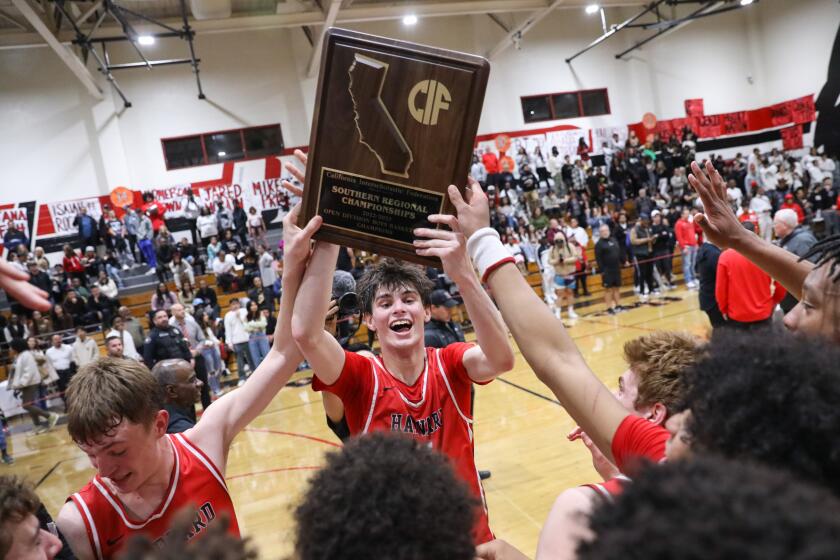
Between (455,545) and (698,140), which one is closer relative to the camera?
(455,545)

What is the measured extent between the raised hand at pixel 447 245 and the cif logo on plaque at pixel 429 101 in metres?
0.30

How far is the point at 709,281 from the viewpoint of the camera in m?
6.50

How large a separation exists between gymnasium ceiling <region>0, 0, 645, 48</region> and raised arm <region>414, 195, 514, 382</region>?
590 inches

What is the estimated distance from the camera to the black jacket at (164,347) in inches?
327

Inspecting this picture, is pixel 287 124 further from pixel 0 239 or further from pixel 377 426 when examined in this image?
pixel 377 426

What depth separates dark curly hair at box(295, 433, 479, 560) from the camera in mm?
861

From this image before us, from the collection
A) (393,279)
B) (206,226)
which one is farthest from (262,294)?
(393,279)

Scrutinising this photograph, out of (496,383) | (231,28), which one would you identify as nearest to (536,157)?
(231,28)

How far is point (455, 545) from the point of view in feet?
2.95

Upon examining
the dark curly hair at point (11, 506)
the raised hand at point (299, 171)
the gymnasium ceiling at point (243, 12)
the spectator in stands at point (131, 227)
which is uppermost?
the gymnasium ceiling at point (243, 12)

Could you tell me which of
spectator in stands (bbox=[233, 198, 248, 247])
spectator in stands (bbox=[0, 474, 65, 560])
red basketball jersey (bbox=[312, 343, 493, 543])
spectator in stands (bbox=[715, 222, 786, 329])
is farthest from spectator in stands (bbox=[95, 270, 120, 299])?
spectator in stands (bbox=[0, 474, 65, 560])

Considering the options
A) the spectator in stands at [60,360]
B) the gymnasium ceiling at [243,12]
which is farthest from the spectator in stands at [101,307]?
the gymnasium ceiling at [243,12]

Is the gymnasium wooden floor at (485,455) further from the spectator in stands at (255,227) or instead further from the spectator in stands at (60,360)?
the spectator in stands at (255,227)

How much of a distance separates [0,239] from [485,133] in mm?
15656
